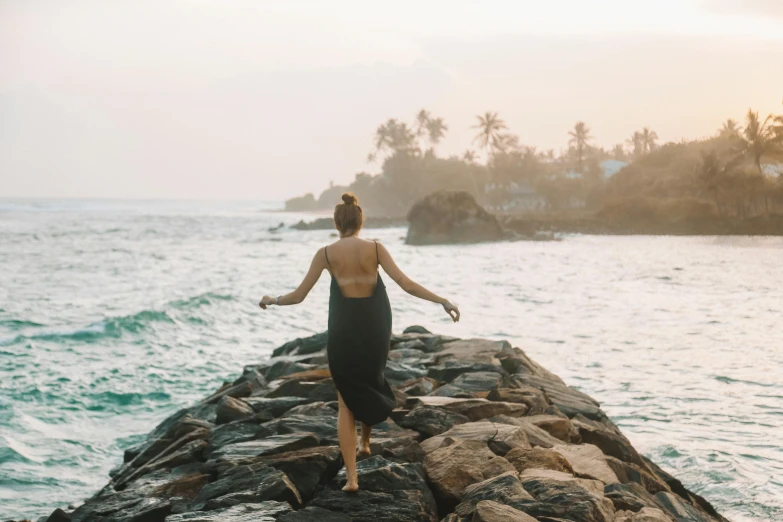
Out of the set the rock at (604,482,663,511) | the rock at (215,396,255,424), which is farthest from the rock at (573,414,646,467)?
the rock at (215,396,255,424)

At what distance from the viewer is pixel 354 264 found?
4.89 m

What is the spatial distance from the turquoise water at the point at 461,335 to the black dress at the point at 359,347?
464 cm

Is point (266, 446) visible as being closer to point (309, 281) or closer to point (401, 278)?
point (309, 281)

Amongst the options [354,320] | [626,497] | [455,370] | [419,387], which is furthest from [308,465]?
[455,370]

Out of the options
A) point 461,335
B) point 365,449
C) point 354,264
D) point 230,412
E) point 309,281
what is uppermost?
point 354,264

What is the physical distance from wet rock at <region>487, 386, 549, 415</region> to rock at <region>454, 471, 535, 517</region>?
272 cm

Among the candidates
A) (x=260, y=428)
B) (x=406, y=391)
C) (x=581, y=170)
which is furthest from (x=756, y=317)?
(x=581, y=170)

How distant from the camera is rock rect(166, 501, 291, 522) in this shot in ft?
15.6

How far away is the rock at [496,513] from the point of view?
4637 millimetres

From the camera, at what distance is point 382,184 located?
4102 inches

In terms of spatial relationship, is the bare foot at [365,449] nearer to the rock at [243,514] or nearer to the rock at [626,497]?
the rock at [243,514]

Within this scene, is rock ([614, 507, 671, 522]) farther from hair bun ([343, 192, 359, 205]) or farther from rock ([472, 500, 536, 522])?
hair bun ([343, 192, 359, 205])

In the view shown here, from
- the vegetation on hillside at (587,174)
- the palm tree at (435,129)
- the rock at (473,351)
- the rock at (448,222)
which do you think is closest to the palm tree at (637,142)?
the vegetation on hillside at (587,174)

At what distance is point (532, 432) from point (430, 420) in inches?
36.7
